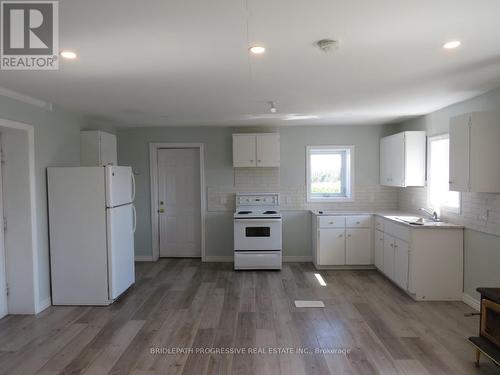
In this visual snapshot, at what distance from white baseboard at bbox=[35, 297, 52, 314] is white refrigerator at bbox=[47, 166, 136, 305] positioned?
52mm

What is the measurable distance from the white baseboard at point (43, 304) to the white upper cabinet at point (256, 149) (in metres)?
3.11

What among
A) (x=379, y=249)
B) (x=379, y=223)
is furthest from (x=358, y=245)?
(x=379, y=223)

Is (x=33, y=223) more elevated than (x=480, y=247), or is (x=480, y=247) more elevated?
(x=33, y=223)

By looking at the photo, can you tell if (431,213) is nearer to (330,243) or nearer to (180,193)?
(330,243)

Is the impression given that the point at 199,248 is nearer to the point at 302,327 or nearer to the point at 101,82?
the point at 302,327

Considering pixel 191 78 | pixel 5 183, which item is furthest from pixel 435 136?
pixel 5 183

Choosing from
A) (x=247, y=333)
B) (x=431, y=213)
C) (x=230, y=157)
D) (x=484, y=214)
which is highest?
(x=230, y=157)

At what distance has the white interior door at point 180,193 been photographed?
19.2ft

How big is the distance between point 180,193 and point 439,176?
400 centimetres

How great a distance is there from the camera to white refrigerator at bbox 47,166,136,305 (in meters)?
3.86

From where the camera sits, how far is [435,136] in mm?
4422

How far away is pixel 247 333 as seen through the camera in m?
3.18

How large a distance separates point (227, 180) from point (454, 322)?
12.3ft

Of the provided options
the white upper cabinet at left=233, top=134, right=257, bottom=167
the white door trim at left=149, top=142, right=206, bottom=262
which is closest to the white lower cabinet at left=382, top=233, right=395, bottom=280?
the white upper cabinet at left=233, top=134, right=257, bottom=167
